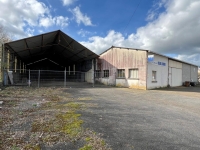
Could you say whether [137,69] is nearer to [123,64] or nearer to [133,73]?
[133,73]

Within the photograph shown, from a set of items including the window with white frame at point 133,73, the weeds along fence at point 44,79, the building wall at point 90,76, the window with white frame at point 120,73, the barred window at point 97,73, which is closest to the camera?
the weeds along fence at point 44,79

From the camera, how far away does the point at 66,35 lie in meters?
15.4

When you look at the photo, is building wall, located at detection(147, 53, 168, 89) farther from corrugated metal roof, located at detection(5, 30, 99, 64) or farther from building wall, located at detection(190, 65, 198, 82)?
building wall, located at detection(190, 65, 198, 82)

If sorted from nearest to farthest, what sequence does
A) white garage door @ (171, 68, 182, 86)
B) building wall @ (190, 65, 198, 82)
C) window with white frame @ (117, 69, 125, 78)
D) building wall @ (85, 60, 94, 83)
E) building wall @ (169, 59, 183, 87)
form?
window with white frame @ (117, 69, 125, 78)
building wall @ (169, 59, 183, 87)
white garage door @ (171, 68, 182, 86)
building wall @ (85, 60, 94, 83)
building wall @ (190, 65, 198, 82)

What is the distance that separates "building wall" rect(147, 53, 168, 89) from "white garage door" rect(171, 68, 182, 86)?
2.16m

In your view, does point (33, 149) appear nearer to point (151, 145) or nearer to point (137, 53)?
point (151, 145)

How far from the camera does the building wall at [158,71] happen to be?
14.5m

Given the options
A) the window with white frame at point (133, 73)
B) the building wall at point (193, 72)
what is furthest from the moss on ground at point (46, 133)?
the building wall at point (193, 72)

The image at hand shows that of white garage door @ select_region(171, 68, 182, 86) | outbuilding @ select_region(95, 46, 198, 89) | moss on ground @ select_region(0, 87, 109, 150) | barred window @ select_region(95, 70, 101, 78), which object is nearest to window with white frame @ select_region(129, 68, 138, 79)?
outbuilding @ select_region(95, 46, 198, 89)

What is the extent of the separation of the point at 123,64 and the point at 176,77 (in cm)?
844

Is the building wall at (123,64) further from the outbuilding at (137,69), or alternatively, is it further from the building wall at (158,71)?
the building wall at (158,71)

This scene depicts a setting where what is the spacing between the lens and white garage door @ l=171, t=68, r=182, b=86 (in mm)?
18737

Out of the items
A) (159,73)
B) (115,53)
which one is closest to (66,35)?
(115,53)

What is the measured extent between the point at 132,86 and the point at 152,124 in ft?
37.8
